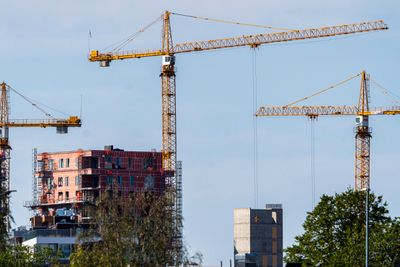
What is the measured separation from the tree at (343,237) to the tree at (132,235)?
41.2m

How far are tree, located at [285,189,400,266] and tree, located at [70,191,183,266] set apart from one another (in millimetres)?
41232

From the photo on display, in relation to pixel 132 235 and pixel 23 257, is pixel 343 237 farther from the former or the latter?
pixel 132 235

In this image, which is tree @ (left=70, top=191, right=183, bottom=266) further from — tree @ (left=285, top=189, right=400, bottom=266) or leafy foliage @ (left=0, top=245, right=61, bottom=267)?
tree @ (left=285, top=189, right=400, bottom=266)

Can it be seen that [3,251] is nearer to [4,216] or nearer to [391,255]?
[4,216]

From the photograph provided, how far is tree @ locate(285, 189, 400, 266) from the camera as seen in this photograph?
610ft

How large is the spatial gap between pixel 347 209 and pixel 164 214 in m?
54.0

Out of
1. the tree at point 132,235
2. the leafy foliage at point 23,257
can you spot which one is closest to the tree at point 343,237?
the leafy foliage at point 23,257

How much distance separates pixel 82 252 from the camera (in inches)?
5984

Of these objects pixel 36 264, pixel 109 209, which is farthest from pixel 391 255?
pixel 109 209

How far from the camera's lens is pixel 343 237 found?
194375mm

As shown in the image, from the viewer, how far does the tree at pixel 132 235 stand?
142250mm

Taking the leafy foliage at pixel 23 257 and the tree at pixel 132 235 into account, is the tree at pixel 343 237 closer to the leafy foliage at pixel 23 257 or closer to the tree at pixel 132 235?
the leafy foliage at pixel 23 257

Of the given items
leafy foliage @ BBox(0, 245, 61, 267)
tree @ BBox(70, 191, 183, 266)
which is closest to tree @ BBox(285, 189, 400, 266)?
leafy foliage @ BBox(0, 245, 61, 267)

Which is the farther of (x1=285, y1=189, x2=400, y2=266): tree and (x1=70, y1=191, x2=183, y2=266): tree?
(x1=285, y1=189, x2=400, y2=266): tree
